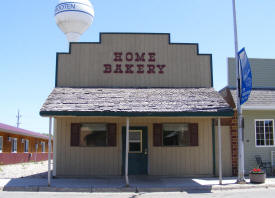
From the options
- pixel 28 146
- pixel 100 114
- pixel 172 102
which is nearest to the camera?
pixel 100 114

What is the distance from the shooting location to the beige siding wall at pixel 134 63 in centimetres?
1588

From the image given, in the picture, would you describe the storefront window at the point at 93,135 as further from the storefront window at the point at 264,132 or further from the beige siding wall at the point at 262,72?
the beige siding wall at the point at 262,72

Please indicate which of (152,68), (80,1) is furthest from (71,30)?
(152,68)

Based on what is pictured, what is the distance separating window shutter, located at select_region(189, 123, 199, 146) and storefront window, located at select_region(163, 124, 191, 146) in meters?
0.15

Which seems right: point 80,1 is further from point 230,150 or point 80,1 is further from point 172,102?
point 230,150

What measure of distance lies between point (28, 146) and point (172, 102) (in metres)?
21.0

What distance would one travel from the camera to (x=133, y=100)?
13.6 m

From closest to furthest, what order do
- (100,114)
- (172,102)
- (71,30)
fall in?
Answer: (100,114)
(172,102)
(71,30)

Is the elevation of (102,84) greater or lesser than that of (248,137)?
greater

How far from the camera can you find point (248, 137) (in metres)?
16.1

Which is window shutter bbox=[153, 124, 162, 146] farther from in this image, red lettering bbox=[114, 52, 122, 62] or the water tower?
the water tower

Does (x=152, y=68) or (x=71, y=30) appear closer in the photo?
(x=152, y=68)

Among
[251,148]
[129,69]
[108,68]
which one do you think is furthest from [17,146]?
[251,148]

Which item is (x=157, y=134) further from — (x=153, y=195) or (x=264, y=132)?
(x=264, y=132)
